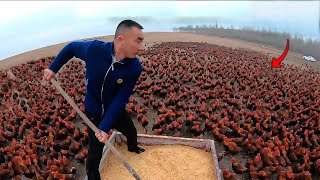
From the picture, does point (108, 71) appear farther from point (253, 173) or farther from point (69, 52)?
point (253, 173)

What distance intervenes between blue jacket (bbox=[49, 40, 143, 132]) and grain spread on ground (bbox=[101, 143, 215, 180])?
4.01 feet

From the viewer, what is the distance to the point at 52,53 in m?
16.2

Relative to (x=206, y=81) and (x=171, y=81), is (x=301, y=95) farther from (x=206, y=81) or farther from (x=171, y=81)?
(x=171, y=81)

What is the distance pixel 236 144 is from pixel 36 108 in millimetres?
4705

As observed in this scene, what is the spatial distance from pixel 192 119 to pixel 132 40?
10.7 feet

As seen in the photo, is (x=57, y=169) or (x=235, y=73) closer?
(x=57, y=169)

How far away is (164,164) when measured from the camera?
4641 millimetres

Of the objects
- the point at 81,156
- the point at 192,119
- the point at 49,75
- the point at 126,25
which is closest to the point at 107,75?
the point at 126,25

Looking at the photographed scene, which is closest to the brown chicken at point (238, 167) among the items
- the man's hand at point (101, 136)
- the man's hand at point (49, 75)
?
the man's hand at point (101, 136)

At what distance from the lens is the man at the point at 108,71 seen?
334 cm

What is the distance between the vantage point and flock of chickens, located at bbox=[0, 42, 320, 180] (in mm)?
4898

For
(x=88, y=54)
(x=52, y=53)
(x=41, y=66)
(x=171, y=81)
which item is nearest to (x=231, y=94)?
(x=171, y=81)

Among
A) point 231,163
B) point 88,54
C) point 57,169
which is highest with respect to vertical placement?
point 88,54

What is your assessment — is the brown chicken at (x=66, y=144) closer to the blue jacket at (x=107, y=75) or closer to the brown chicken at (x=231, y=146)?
the blue jacket at (x=107, y=75)
